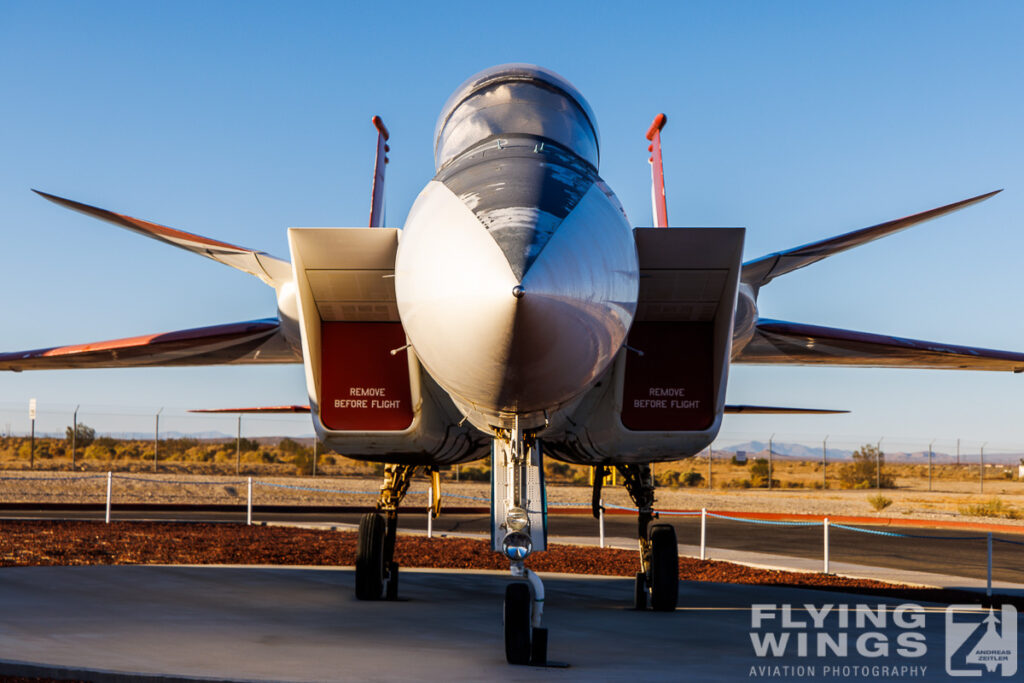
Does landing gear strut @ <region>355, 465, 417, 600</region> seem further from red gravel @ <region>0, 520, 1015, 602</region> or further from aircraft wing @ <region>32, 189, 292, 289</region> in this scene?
red gravel @ <region>0, 520, 1015, 602</region>

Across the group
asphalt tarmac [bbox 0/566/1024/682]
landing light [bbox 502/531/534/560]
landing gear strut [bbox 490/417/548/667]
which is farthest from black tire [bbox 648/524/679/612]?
landing light [bbox 502/531/534/560]

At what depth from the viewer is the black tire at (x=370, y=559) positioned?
855 cm

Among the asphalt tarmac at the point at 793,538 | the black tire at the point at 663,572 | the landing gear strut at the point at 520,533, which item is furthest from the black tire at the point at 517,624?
the asphalt tarmac at the point at 793,538

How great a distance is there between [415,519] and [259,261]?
54.8 feet

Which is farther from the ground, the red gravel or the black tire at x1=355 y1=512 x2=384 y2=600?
the black tire at x1=355 y1=512 x2=384 y2=600

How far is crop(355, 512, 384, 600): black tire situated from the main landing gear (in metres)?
2.00

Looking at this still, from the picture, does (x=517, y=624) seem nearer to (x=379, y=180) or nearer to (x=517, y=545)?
(x=517, y=545)

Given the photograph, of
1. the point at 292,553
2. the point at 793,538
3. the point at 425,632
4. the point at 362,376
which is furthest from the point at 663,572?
the point at 793,538

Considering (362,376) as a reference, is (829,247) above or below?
above

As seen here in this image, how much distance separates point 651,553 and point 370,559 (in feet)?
7.97

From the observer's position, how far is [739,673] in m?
5.29

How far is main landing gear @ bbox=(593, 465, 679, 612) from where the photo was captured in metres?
8.29

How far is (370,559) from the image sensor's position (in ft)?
28.2

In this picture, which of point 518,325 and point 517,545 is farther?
point 517,545
